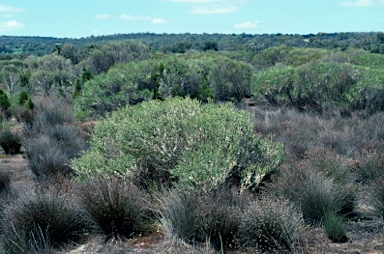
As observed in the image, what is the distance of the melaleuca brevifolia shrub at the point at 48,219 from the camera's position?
17.3ft

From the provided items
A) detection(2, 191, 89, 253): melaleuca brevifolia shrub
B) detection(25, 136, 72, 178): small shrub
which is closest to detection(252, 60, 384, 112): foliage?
detection(25, 136, 72, 178): small shrub

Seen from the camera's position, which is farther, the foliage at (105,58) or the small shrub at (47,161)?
the foliage at (105,58)

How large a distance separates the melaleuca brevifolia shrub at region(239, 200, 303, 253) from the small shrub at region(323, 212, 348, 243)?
583mm

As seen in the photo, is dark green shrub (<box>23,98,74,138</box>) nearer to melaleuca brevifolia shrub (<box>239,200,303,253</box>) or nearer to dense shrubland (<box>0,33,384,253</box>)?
dense shrubland (<box>0,33,384,253</box>)

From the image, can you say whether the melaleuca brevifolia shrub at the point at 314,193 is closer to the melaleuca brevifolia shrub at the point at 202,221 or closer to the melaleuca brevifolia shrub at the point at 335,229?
the melaleuca brevifolia shrub at the point at 335,229

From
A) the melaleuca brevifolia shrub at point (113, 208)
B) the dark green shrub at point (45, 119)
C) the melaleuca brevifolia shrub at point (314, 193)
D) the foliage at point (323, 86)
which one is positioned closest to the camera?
the melaleuca brevifolia shrub at point (113, 208)

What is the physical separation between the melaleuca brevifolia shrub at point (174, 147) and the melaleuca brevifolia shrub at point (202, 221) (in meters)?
→ 0.98

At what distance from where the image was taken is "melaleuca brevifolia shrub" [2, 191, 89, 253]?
207 inches

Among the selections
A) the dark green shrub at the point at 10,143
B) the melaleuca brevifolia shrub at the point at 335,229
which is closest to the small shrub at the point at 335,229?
the melaleuca brevifolia shrub at the point at 335,229

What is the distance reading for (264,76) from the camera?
73.0 feet

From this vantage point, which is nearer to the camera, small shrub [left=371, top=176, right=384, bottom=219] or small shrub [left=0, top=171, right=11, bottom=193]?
small shrub [left=371, top=176, right=384, bottom=219]

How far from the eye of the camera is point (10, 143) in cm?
1313

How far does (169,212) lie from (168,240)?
338mm

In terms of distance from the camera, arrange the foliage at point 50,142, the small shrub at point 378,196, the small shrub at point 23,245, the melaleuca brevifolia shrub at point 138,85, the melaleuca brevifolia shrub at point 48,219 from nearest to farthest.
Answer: the small shrub at point 23,245 < the melaleuca brevifolia shrub at point 48,219 < the small shrub at point 378,196 < the foliage at point 50,142 < the melaleuca brevifolia shrub at point 138,85
